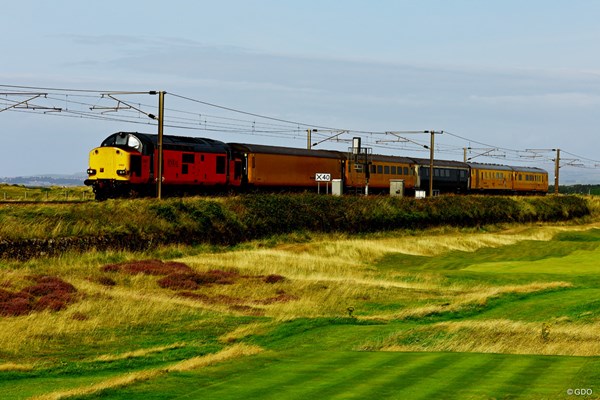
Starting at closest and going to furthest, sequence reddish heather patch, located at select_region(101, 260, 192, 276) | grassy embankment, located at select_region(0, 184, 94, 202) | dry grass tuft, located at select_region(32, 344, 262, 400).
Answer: dry grass tuft, located at select_region(32, 344, 262, 400)
reddish heather patch, located at select_region(101, 260, 192, 276)
grassy embankment, located at select_region(0, 184, 94, 202)

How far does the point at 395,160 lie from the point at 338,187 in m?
15.5

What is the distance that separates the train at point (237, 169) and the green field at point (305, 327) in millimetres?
7101

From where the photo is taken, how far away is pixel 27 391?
57.6 ft

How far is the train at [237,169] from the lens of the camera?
2179 inches

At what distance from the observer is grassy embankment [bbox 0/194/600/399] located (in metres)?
16.9

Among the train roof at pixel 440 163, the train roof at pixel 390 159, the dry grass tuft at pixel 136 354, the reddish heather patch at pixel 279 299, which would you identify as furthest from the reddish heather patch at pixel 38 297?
the train roof at pixel 440 163

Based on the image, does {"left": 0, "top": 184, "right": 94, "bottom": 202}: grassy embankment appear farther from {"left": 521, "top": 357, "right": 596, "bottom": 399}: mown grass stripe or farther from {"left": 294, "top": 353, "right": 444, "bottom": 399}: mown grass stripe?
{"left": 521, "top": 357, "right": 596, "bottom": 399}: mown grass stripe

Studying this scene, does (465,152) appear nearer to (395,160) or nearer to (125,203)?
(395,160)

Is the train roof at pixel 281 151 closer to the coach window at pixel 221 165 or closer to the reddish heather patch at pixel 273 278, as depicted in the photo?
the coach window at pixel 221 165

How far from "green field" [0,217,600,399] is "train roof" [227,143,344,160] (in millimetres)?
13503

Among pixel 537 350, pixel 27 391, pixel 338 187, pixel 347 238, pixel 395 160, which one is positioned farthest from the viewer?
pixel 395 160

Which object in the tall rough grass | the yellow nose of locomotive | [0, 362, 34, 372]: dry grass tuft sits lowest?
[0, 362, 34, 372]: dry grass tuft

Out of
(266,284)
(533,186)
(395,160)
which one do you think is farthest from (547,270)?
(533,186)

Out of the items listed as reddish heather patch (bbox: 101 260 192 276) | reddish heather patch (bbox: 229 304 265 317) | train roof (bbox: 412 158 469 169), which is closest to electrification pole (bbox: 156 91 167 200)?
reddish heather patch (bbox: 101 260 192 276)
